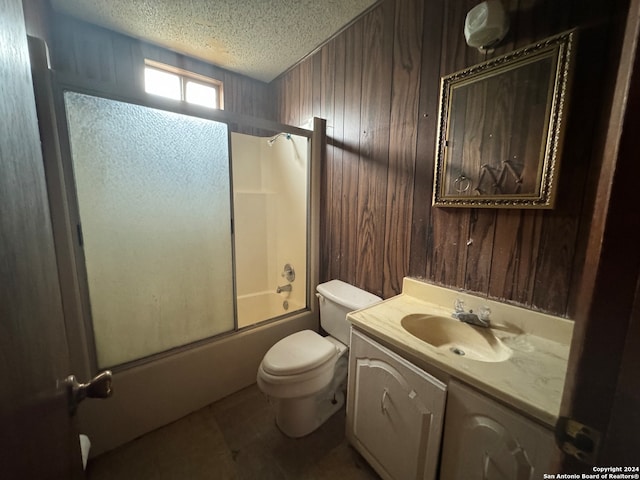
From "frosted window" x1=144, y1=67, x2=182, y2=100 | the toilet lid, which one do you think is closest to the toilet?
the toilet lid

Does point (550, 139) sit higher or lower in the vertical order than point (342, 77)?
lower

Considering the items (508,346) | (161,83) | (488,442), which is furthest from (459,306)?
(161,83)

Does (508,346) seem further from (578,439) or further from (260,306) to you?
(260,306)

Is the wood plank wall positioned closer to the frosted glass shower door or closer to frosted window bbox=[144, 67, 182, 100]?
the frosted glass shower door

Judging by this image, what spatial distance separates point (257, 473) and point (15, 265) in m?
1.42

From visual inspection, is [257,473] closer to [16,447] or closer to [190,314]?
[190,314]

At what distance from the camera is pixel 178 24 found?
1.67 meters

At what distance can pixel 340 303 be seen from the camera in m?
1.57

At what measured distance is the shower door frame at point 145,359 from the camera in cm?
107

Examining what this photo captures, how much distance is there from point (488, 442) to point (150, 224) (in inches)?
69.0

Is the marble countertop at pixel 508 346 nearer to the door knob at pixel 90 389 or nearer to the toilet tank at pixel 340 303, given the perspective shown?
the toilet tank at pixel 340 303

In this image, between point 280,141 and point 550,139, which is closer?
point 550,139

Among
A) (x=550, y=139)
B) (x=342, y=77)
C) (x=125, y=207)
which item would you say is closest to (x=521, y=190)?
(x=550, y=139)

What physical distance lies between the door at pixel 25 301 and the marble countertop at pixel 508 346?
3.11 ft
